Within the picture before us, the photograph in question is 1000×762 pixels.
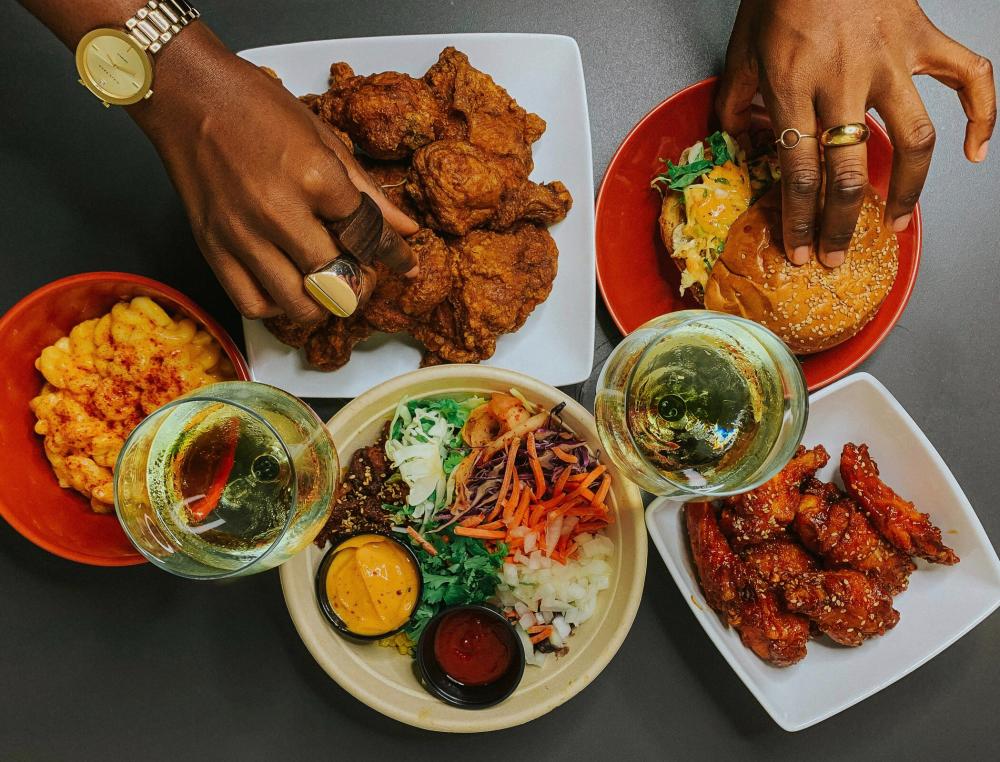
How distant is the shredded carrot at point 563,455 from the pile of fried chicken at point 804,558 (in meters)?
0.44

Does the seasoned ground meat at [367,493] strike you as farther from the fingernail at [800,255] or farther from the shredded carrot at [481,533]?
the fingernail at [800,255]

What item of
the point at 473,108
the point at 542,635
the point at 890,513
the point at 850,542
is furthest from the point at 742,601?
the point at 473,108

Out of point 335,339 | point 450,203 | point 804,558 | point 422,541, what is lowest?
point 804,558

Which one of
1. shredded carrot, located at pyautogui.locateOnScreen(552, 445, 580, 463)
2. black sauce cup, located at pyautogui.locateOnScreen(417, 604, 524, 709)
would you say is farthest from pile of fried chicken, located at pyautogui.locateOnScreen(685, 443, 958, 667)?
black sauce cup, located at pyautogui.locateOnScreen(417, 604, 524, 709)

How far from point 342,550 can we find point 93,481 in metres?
0.82

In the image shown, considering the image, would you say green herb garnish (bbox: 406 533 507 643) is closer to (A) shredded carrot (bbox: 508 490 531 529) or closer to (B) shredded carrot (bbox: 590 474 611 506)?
(A) shredded carrot (bbox: 508 490 531 529)

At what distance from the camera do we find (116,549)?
2359 mm

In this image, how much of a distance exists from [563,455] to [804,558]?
90 centimetres

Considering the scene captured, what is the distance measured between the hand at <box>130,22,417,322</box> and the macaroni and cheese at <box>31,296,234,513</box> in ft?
1.85

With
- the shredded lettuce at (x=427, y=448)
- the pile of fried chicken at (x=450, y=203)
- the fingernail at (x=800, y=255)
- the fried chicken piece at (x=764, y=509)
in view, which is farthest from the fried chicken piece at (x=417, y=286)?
the fried chicken piece at (x=764, y=509)

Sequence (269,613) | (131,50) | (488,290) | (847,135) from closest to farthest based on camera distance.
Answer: (131,50) → (847,135) → (488,290) → (269,613)

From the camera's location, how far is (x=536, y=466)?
2307 millimetres

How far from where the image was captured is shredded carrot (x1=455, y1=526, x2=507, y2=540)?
2.30 meters

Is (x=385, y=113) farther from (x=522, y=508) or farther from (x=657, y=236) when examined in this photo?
(x=522, y=508)
